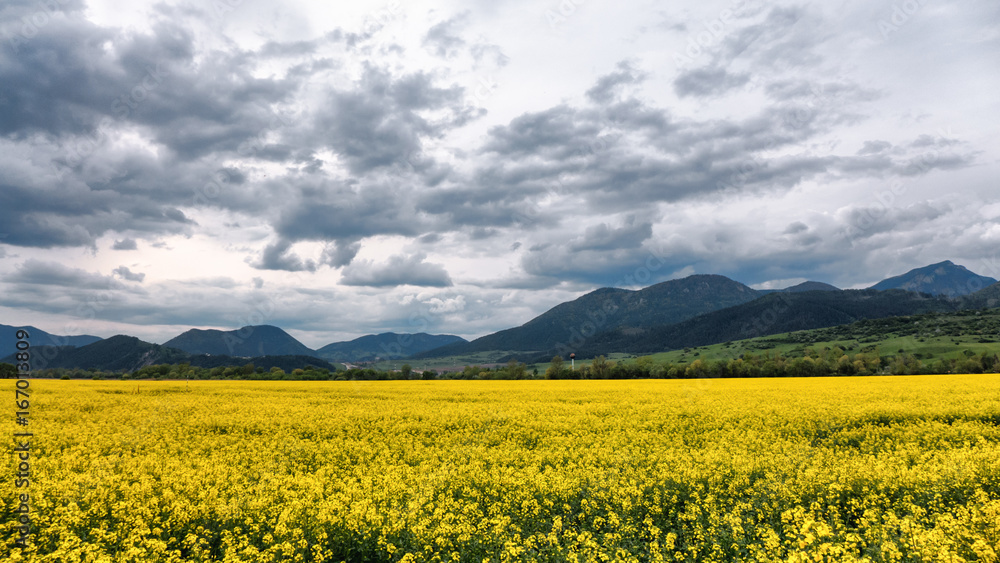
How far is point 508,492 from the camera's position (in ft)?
39.2

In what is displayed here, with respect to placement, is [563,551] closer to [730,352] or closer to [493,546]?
[493,546]

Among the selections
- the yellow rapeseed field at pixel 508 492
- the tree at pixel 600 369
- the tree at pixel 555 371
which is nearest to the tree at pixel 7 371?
the yellow rapeseed field at pixel 508 492

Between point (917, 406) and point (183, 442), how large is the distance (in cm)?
3751

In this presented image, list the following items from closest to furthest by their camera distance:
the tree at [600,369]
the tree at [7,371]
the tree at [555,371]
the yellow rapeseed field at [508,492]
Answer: the yellow rapeseed field at [508,492]
the tree at [7,371]
the tree at [600,369]
the tree at [555,371]

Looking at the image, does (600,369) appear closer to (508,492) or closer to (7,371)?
(508,492)

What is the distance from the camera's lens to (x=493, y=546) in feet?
29.3

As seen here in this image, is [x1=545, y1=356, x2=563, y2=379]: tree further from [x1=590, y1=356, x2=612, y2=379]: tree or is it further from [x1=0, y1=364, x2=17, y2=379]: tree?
[x1=0, y1=364, x2=17, y2=379]: tree

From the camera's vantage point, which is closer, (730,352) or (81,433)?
(81,433)

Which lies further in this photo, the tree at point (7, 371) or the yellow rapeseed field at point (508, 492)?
the tree at point (7, 371)

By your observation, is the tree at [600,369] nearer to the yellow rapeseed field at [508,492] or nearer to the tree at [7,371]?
the yellow rapeseed field at [508,492]

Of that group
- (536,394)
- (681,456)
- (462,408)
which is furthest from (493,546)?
(536,394)

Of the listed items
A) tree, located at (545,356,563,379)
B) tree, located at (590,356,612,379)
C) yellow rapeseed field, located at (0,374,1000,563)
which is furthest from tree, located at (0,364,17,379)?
tree, located at (590,356,612,379)

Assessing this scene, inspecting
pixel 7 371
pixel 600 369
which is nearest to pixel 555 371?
pixel 600 369

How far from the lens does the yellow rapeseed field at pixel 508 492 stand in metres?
8.82
